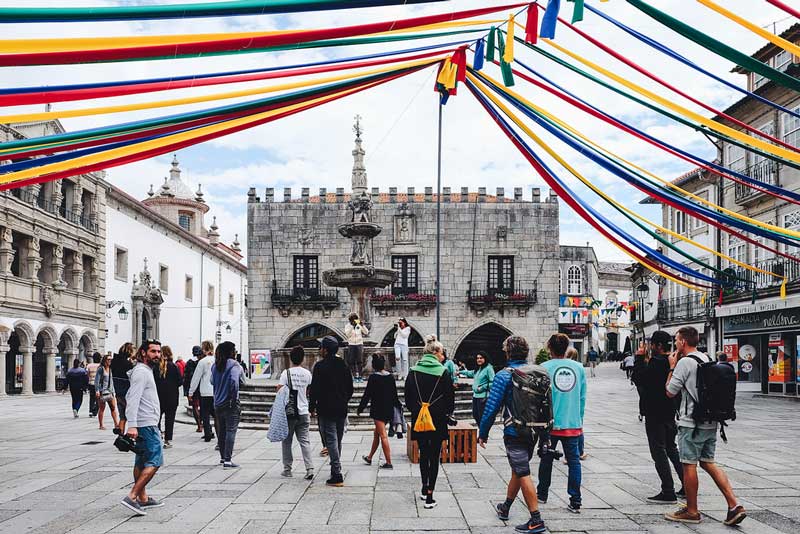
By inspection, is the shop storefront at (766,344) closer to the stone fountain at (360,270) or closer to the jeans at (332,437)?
the stone fountain at (360,270)

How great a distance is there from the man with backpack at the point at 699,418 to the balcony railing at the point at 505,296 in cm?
3082

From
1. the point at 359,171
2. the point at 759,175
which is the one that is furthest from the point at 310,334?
the point at 759,175

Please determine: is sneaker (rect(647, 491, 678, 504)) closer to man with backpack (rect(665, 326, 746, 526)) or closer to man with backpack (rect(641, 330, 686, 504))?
man with backpack (rect(641, 330, 686, 504))

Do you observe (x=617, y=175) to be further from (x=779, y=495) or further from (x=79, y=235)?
(x=79, y=235)

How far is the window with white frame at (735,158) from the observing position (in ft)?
89.7

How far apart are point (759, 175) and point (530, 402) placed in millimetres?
22533

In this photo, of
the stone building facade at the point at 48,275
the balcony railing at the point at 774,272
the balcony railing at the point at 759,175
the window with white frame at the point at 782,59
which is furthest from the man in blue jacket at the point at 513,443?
the stone building facade at the point at 48,275

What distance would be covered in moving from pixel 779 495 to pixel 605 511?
224 cm

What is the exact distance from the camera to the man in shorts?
24.1 ft

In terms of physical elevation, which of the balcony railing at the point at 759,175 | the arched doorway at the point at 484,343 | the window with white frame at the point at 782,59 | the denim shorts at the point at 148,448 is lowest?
the arched doorway at the point at 484,343

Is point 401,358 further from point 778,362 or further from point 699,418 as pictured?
point 778,362

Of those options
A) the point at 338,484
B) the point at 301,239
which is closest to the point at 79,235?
the point at 301,239

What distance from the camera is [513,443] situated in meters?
6.85

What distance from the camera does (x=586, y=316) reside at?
50.0 metres
